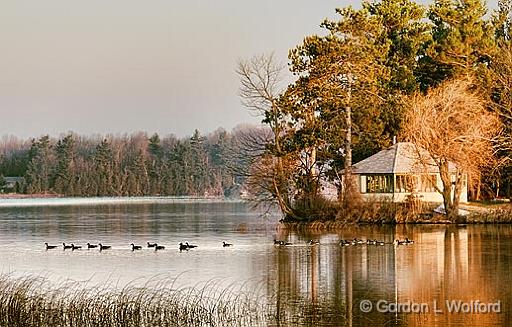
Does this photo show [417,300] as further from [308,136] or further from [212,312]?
[308,136]

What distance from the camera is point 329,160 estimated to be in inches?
2295

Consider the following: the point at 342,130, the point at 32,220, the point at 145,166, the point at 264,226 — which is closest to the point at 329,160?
the point at 342,130

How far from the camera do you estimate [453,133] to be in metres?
51.6

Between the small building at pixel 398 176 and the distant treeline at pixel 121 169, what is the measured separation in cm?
7354

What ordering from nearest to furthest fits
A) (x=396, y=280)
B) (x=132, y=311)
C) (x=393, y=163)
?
(x=132, y=311) → (x=396, y=280) → (x=393, y=163)

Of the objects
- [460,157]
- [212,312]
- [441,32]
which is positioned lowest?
[212,312]

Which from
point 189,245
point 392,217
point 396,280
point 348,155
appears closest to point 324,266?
point 396,280

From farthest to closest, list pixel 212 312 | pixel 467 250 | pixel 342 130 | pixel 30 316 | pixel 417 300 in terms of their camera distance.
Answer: pixel 342 130 < pixel 467 250 < pixel 417 300 < pixel 212 312 < pixel 30 316

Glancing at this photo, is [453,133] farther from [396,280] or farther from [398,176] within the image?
[396,280]

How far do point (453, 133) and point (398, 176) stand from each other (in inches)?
262

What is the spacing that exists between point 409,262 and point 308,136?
902 inches

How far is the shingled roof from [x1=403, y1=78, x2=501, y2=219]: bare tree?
6.48 ft

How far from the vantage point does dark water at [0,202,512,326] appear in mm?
21531

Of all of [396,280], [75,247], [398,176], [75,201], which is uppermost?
[398,176]
